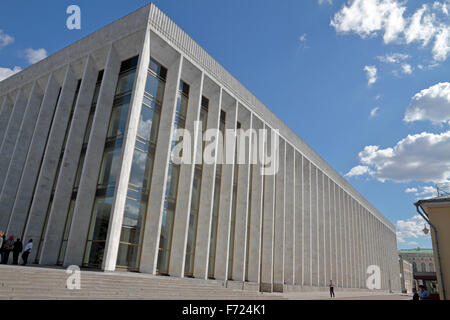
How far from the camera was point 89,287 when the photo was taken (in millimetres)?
10297

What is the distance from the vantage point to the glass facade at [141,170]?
18.0 meters

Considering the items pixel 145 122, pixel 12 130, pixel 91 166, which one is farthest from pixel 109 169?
pixel 12 130

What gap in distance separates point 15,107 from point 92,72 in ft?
33.2

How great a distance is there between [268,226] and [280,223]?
7.93 ft

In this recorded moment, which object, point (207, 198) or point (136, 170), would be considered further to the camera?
point (207, 198)

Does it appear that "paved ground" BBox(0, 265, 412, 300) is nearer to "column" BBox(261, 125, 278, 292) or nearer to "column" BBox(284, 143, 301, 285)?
"column" BBox(261, 125, 278, 292)

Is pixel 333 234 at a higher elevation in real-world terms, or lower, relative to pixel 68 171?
higher

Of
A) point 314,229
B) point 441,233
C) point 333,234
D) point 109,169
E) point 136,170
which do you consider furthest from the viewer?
point 333,234

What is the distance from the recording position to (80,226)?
691 inches

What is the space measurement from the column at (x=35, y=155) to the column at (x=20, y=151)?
0.73 m

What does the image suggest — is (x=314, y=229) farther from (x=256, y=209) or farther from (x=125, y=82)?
(x=125, y=82)

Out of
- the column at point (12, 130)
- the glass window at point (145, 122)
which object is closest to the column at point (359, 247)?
the glass window at point (145, 122)

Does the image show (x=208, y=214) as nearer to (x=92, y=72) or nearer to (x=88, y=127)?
(x=88, y=127)
